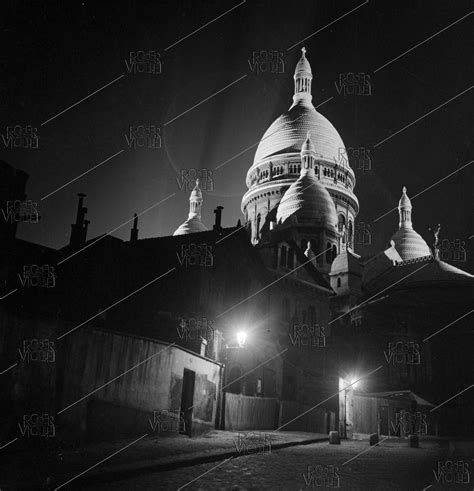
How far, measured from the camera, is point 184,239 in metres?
29.0

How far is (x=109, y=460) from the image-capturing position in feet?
33.2

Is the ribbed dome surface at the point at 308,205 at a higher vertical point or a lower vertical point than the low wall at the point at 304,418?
higher

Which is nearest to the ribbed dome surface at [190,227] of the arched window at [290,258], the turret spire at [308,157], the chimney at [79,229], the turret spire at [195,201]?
the turret spire at [195,201]
